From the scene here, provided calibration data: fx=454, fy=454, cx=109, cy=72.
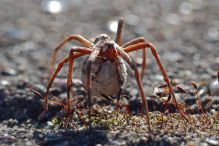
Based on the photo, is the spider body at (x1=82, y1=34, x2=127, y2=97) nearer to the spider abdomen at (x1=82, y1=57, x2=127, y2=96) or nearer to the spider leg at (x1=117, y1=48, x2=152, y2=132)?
the spider abdomen at (x1=82, y1=57, x2=127, y2=96)

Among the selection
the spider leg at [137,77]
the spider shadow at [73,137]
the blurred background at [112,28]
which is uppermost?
the blurred background at [112,28]

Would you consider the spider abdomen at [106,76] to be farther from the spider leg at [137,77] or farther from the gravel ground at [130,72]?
the gravel ground at [130,72]

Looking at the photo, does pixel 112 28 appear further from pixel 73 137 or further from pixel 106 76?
pixel 73 137

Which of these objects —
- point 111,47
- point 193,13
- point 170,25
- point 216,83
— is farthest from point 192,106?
point 193,13

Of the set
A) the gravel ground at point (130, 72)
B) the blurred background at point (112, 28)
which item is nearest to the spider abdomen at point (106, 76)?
the gravel ground at point (130, 72)

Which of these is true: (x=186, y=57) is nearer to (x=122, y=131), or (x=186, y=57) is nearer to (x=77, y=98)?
(x=77, y=98)

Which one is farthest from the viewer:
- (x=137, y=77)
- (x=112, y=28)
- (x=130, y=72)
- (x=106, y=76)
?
(x=112, y=28)

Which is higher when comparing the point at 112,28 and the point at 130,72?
the point at 112,28

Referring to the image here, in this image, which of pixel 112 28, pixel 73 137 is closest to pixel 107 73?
pixel 73 137
